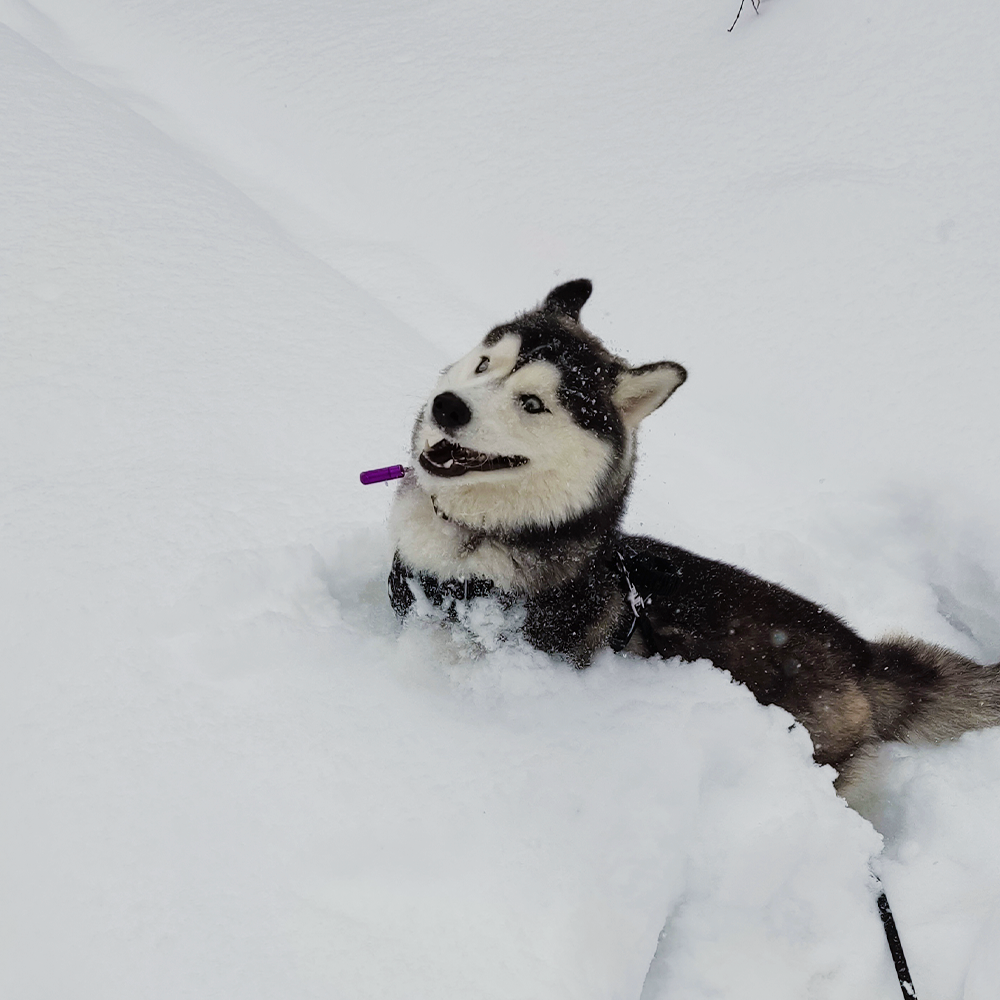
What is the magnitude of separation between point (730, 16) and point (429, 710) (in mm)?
7100

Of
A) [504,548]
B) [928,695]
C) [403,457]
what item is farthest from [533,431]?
[928,695]

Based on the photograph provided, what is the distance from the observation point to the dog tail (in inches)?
97.3

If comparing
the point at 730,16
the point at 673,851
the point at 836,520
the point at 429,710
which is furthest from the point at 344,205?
the point at 673,851

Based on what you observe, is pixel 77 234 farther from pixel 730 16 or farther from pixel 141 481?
pixel 730 16

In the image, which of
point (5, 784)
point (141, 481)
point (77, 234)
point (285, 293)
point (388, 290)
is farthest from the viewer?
point (388, 290)

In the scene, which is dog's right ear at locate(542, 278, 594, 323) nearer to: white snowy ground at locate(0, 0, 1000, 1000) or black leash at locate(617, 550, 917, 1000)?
black leash at locate(617, 550, 917, 1000)

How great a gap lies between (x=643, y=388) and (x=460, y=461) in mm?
556

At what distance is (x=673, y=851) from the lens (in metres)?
1.73

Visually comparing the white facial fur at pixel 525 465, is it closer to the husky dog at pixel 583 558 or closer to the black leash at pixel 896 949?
the husky dog at pixel 583 558

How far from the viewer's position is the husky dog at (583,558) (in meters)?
2.02

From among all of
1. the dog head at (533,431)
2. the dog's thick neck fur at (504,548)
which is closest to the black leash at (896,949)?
the dog's thick neck fur at (504,548)

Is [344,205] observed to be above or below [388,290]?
above

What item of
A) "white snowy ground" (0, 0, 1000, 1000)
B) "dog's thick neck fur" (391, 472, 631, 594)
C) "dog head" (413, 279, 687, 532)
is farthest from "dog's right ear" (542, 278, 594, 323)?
"white snowy ground" (0, 0, 1000, 1000)

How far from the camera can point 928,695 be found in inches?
98.7
